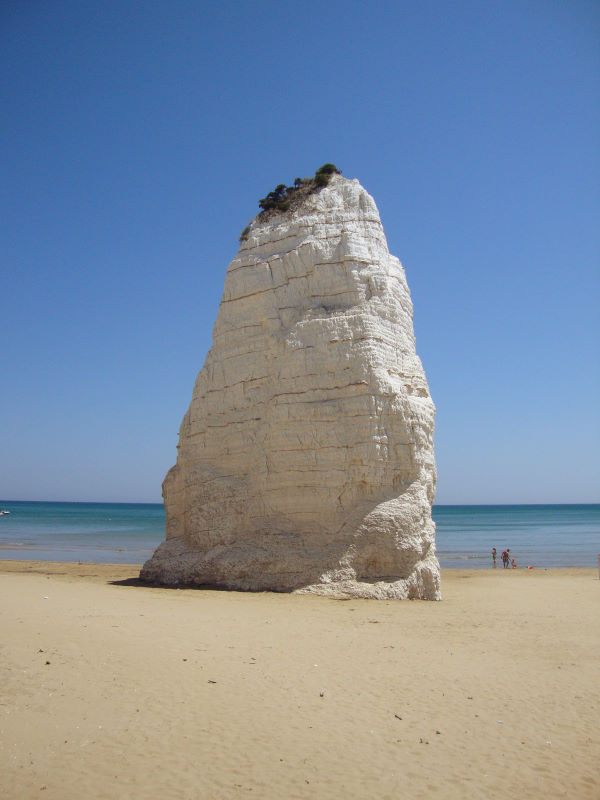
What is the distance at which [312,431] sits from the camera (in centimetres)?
1340

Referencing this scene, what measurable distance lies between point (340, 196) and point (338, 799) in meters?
14.2

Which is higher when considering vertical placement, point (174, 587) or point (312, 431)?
point (312, 431)

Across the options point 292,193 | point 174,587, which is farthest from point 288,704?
point 292,193

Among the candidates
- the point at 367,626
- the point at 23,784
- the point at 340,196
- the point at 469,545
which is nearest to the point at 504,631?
the point at 367,626

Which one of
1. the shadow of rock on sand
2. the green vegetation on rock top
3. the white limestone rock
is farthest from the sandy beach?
the green vegetation on rock top

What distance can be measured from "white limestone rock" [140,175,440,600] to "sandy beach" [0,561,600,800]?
229 cm

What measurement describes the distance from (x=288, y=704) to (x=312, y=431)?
7.69m

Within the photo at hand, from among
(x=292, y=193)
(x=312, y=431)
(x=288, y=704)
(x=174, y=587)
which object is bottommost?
(x=174, y=587)

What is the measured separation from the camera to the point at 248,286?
1570 cm

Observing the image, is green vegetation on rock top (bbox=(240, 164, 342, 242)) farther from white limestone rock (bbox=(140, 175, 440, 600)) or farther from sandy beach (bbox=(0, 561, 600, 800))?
sandy beach (bbox=(0, 561, 600, 800))

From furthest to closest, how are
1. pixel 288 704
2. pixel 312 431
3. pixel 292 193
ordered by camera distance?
pixel 292 193 < pixel 312 431 < pixel 288 704

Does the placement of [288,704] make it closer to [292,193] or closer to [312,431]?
[312,431]

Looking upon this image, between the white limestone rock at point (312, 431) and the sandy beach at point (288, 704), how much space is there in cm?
229

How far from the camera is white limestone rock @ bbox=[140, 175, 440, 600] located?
1290 centimetres
